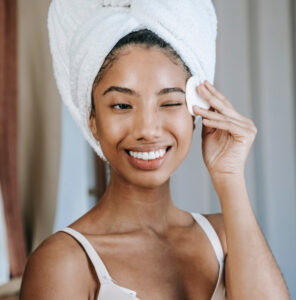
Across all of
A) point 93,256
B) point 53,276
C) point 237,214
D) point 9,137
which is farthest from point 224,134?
point 9,137

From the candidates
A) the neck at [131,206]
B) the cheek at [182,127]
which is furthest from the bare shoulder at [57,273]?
the cheek at [182,127]

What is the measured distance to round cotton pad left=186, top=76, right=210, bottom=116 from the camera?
46.0 inches

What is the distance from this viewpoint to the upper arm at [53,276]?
103 cm

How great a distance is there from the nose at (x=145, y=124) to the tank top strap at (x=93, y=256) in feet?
0.95

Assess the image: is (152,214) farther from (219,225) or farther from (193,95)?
(193,95)

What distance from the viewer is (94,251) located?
1129mm

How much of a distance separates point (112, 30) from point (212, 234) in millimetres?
657

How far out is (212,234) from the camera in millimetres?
1357

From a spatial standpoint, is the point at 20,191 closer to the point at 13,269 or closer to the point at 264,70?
the point at 13,269

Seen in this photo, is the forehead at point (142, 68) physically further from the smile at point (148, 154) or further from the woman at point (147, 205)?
the smile at point (148, 154)

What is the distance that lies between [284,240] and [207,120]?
1088 millimetres

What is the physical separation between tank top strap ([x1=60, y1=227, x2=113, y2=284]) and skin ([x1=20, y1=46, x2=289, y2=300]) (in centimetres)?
1

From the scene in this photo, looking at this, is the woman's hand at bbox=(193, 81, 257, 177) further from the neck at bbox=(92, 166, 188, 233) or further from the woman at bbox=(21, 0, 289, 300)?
the neck at bbox=(92, 166, 188, 233)

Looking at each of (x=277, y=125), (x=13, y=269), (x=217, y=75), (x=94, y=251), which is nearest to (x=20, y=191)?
(x=13, y=269)
